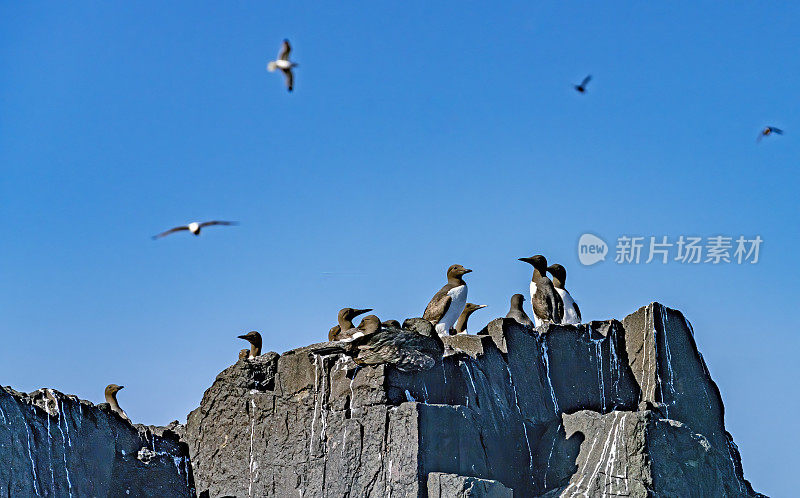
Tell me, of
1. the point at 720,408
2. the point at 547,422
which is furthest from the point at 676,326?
the point at 547,422

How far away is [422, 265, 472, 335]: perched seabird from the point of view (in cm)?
1967

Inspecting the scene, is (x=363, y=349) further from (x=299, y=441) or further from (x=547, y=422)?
(x=547, y=422)

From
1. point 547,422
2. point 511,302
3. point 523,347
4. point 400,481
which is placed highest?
point 511,302

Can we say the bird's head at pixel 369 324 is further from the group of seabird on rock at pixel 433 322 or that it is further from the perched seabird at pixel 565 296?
the perched seabird at pixel 565 296

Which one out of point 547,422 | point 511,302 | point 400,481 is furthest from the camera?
point 511,302

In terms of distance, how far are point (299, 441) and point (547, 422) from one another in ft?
12.1

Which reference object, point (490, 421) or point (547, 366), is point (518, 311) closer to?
point (547, 366)

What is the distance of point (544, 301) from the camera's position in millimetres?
19500

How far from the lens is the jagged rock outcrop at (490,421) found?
1551 cm

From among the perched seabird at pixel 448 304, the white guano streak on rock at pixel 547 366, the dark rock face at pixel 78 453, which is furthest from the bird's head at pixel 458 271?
the dark rock face at pixel 78 453

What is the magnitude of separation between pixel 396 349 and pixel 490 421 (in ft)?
5.84

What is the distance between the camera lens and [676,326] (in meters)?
17.9

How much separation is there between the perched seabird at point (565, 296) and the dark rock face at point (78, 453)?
22.8 ft

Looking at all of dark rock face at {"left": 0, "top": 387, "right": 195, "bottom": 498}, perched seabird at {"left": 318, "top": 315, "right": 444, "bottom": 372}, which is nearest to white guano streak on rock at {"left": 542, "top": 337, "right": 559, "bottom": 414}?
perched seabird at {"left": 318, "top": 315, "right": 444, "bottom": 372}
